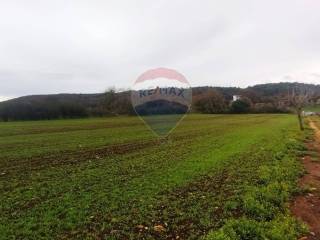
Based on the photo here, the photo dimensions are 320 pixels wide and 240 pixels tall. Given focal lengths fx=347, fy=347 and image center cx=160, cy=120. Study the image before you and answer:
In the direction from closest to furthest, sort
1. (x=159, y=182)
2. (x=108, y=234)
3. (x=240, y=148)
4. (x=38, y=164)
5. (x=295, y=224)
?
(x=108, y=234) < (x=295, y=224) < (x=159, y=182) < (x=38, y=164) < (x=240, y=148)

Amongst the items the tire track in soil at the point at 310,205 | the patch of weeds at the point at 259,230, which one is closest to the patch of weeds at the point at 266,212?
the patch of weeds at the point at 259,230

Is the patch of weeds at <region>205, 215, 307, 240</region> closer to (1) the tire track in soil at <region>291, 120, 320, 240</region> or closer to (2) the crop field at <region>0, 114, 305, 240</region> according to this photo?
(2) the crop field at <region>0, 114, 305, 240</region>

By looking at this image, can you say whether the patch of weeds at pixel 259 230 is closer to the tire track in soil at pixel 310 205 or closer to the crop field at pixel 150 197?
the crop field at pixel 150 197

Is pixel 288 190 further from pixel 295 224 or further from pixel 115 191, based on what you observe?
pixel 115 191

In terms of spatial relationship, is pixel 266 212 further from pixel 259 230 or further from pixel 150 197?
pixel 150 197

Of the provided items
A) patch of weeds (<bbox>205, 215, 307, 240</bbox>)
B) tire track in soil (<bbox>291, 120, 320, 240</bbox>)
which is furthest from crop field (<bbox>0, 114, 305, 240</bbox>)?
tire track in soil (<bbox>291, 120, 320, 240</bbox>)

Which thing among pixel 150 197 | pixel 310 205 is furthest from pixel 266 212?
pixel 150 197

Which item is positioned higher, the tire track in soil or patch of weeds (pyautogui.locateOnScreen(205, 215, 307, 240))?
patch of weeds (pyautogui.locateOnScreen(205, 215, 307, 240))

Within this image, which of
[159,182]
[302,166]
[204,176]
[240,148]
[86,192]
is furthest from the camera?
[240,148]

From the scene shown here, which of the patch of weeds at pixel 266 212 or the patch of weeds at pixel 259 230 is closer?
the patch of weeds at pixel 259 230

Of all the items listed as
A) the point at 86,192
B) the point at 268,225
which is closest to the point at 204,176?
the point at 86,192

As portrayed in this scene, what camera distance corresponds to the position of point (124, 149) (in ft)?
85.7

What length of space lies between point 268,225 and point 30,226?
20.8 feet

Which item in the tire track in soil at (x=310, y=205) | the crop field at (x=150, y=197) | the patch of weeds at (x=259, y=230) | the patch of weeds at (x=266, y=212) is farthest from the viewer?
the tire track in soil at (x=310, y=205)
